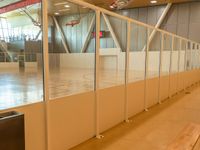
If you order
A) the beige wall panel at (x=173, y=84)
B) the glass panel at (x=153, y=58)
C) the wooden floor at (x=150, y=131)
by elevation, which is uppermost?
the glass panel at (x=153, y=58)

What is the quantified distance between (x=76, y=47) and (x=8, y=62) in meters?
8.04

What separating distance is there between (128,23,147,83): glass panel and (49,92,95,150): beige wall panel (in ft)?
4.98

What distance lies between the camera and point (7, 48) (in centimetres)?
933

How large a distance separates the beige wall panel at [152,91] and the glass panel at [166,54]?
2.46 feet

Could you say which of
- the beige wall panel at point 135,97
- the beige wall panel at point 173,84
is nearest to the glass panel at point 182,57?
the beige wall panel at point 173,84

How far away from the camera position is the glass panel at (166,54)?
20.4 feet

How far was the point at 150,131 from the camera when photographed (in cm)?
346

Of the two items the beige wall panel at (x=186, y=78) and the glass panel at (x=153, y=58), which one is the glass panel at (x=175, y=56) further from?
the beige wall panel at (x=186, y=78)

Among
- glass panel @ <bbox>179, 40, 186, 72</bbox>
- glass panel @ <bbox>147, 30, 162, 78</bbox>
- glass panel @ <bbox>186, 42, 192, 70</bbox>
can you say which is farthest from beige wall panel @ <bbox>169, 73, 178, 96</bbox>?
glass panel @ <bbox>186, 42, 192, 70</bbox>

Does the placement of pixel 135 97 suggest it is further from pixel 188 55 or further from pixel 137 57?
pixel 188 55

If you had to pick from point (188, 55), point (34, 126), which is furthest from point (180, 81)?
point (34, 126)

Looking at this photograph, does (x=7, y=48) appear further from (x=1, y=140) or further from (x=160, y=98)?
(x=1, y=140)

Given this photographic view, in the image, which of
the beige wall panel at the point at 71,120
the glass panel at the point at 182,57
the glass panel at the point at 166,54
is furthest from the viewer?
the glass panel at the point at 182,57

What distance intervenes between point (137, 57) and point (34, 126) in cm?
342
